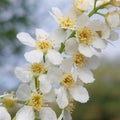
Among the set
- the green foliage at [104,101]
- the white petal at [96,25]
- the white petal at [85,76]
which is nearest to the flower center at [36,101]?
the white petal at [85,76]

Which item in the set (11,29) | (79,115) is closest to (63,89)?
(11,29)

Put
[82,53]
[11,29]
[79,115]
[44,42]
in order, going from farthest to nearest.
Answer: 1. [79,115]
2. [11,29]
3. [44,42]
4. [82,53]

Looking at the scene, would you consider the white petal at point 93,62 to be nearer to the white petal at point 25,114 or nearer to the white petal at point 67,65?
the white petal at point 67,65

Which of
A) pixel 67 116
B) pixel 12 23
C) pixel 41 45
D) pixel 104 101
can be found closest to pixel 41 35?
pixel 41 45

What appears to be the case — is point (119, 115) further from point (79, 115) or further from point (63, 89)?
point (63, 89)

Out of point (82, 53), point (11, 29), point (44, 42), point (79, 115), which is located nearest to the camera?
point (82, 53)

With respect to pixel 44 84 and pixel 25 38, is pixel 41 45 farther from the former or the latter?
pixel 44 84

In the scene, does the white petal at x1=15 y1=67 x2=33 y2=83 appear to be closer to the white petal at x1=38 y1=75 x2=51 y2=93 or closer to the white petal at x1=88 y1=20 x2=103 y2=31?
the white petal at x1=38 y1=75 x2=51 y2=93
